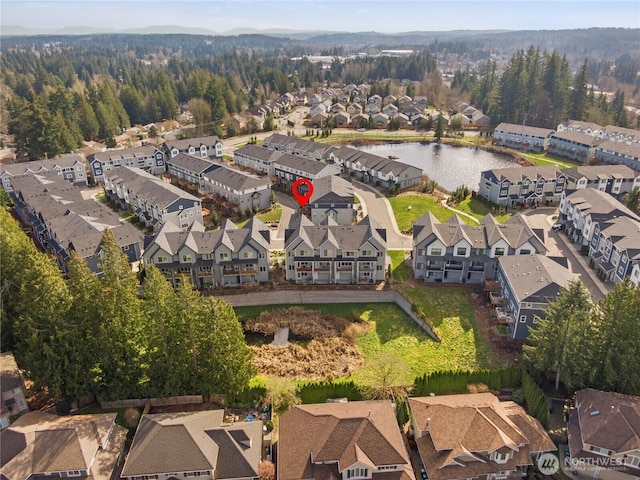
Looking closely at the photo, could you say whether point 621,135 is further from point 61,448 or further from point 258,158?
A: point 61,448

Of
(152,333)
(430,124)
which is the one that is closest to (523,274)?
(152,333)

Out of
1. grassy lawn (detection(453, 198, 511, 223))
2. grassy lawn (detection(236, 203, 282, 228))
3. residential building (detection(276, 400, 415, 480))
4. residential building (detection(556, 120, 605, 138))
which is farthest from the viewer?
residential building (detection(556, 120, 605, 138))

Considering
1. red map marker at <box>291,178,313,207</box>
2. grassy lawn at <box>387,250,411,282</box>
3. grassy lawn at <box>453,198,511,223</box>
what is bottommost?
grassy lawn at <box>453,198,511,223</box>

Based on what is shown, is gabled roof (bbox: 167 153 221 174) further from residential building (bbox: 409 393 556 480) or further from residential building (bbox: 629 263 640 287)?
residential building (bbox: 629 263 640 287)

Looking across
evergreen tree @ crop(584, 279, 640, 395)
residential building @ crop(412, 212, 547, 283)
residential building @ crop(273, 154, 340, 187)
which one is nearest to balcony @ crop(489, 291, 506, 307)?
residential building @ crop(412, 212, 547, 283)

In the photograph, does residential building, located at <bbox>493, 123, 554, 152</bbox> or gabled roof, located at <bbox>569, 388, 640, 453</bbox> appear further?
residential building, located at <bbox>493, 123, 554, 152</bbox>

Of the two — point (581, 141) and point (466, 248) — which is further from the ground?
point (581, 141)

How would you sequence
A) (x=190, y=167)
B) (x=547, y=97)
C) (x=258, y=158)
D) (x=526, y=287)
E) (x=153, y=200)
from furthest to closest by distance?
(x=547, y=97)
(x=258, y=158)
(x=190, y=167)
(x=153, y=200)
(x=526, y=287)

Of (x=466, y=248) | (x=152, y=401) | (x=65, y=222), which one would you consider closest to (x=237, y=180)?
(x=65, y=222)
